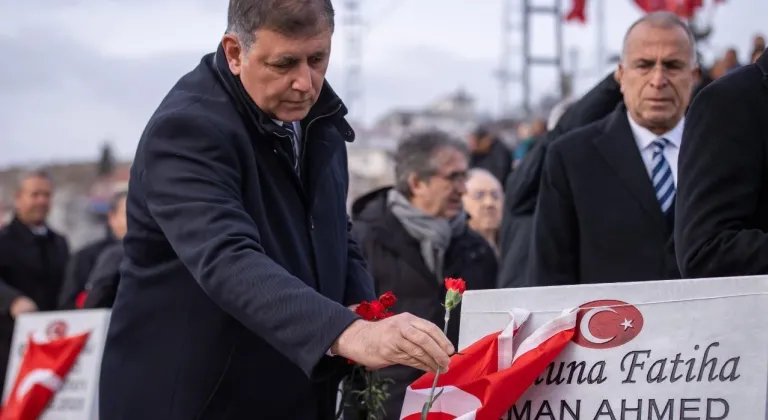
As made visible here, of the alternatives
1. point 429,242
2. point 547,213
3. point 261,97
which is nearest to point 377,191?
point 429,242

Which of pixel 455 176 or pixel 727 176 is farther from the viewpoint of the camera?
pixel 455 176

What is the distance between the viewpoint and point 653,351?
123 inches

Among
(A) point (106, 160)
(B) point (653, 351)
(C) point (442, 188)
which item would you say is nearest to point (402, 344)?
(B) point (653, 351)

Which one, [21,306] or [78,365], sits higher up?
[21,306]

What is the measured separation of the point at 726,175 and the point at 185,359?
1.50 meters

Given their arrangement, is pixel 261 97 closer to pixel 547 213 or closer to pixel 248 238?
pixel 248 238

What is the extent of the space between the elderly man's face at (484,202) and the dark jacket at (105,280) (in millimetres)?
2501

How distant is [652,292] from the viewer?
3109mm

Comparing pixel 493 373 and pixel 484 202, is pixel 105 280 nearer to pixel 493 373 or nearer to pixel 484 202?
pixel 484 202

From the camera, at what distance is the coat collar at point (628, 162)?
5.05 meters

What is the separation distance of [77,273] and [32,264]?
90cm

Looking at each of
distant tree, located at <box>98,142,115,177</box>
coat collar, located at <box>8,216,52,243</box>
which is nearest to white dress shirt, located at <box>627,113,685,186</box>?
coat collar, located at <box>8,216,52,243</box>

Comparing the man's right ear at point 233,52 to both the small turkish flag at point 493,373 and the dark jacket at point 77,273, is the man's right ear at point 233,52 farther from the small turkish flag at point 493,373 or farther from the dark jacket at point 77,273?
the dark jacket at point 77,273

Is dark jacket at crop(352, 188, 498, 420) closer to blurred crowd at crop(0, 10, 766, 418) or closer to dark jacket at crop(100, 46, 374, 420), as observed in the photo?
blurred crowd at crop(0, 10, 766, 418)
